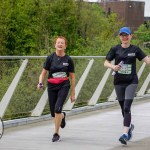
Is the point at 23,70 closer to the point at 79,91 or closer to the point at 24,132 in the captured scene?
the point at 24,132

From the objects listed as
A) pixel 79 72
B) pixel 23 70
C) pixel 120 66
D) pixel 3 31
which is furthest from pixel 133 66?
pixel 3 31

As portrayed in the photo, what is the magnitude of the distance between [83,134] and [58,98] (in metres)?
1.14

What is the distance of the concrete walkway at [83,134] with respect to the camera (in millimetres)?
8547

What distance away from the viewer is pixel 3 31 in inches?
1626

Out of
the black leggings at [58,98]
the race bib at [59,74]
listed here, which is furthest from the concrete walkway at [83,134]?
the race bib at [59,74]

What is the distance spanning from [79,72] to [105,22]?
169ft

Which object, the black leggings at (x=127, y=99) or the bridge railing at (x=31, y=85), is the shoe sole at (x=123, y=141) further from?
the bridge railing at (x=31, y=85)

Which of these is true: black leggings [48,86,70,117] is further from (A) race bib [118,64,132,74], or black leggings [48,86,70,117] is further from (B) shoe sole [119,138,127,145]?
(B) shoe sole [119,138,127,145]

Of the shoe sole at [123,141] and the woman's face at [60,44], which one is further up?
the woman's face at [60,44]

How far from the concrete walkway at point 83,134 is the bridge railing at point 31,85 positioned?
0.40 m

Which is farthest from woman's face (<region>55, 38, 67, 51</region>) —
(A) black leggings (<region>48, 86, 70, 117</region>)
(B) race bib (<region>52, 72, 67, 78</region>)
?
(A) black leggings (<region>48, 86, 70, 117</region>)

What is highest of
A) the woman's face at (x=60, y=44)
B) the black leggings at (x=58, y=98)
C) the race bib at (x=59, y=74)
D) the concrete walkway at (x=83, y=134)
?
the woman's face at (x=60, y=44)

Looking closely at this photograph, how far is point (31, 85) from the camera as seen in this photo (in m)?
11.3

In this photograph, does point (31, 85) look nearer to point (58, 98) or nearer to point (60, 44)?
point (58, 98)
